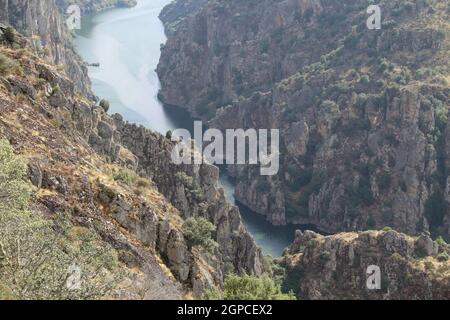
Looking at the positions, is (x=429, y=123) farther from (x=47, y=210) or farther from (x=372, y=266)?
(x=47, y=210)

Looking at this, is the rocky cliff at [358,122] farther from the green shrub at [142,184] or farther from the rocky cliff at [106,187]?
the green shrub at [142,184]

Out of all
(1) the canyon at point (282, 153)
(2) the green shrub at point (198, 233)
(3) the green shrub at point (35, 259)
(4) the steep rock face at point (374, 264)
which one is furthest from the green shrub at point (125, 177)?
(4) the steep rock face at point (374, 264)

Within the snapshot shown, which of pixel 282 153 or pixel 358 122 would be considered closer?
pixel 358 122

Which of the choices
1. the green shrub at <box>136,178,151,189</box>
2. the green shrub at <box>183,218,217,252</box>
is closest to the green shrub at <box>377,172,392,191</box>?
the green shrub at <box>183,218,217,252</box>

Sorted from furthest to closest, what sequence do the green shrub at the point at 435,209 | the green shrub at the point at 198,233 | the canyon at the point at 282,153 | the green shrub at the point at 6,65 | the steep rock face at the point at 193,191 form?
the green shrub at the point at 435,209 → the steep rock face at the point at 193,191 → the green shrub at the point at 198,233 → the green shrub at the point at 6,65 → the canyon at the point at 282,153

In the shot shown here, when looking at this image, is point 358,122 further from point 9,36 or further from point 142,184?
point 9,36

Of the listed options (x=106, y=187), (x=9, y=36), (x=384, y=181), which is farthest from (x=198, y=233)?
(x=384, y=181)
